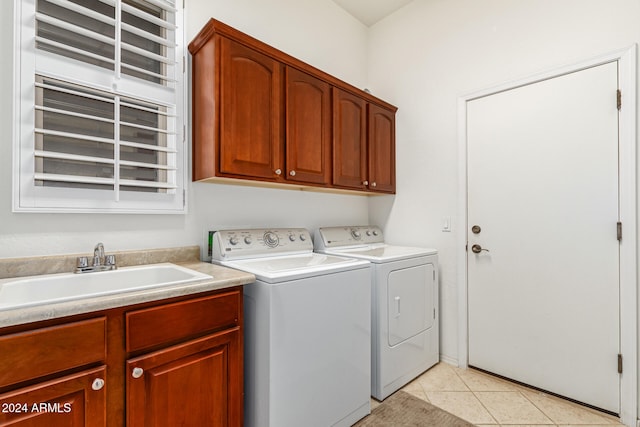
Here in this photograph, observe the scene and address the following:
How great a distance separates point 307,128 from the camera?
214 cm

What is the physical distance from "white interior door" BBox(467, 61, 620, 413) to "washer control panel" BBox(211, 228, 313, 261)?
4.29 ft

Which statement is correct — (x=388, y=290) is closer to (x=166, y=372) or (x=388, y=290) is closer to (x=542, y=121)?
(x=166, y=372)

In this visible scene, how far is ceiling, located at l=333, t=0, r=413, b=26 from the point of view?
9.23 feet

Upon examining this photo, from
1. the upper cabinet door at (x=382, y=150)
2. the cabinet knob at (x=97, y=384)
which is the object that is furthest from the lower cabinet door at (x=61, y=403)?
the upper cabinet door at (x=382, y=150)

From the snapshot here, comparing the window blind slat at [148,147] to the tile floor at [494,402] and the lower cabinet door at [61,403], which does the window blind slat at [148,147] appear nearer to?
the lower cabinet door at [61,403]

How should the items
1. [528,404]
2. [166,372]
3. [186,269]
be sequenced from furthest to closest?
[528,404] < [186,269] < [166,372]

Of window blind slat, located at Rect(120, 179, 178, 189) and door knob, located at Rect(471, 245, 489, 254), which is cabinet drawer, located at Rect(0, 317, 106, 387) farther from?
door knob, located at Rect(471, 245, 489, 254)

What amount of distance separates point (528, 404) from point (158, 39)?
308 cm

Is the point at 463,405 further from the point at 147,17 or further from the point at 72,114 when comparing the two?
the point at 147,17

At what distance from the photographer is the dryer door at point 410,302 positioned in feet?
6.75

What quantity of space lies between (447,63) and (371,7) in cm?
94

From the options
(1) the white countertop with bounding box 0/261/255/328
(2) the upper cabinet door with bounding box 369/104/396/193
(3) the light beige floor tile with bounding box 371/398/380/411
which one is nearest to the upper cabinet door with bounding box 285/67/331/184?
(2) the upper cabinet door with bounding box 369/104/396/193

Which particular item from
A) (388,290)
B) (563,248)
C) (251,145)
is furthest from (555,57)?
(251,145)

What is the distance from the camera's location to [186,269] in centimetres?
160
